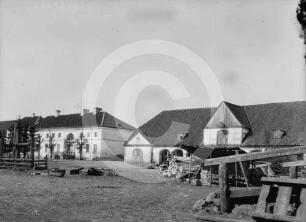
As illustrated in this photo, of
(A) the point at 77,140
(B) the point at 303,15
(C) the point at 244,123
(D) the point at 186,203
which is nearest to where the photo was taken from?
(B) the point at 303,15

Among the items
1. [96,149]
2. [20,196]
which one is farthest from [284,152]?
[96,149]

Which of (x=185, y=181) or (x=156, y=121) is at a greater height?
(x=156, y=121)

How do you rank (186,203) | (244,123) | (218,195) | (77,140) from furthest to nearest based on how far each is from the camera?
(77,140)
(244,123)
(186,203)
(218,195)

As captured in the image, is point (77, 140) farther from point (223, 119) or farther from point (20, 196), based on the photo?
point (20, 196)

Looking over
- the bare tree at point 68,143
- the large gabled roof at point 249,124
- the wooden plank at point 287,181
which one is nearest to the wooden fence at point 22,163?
the large gabled roof at point 249,124

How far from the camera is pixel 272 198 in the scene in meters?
8.66

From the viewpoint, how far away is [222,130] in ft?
144

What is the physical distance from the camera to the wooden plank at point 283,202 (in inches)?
252

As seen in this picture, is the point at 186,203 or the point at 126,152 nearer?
the point at 186,203

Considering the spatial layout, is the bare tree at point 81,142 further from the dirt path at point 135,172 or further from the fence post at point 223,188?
the fence post at point 223,188

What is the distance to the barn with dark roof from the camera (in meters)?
40.5

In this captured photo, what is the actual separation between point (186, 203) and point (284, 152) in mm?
4689

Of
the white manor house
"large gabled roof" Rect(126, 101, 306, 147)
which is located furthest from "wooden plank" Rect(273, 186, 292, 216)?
the white manor house

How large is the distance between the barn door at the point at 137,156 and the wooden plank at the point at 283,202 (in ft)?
143
